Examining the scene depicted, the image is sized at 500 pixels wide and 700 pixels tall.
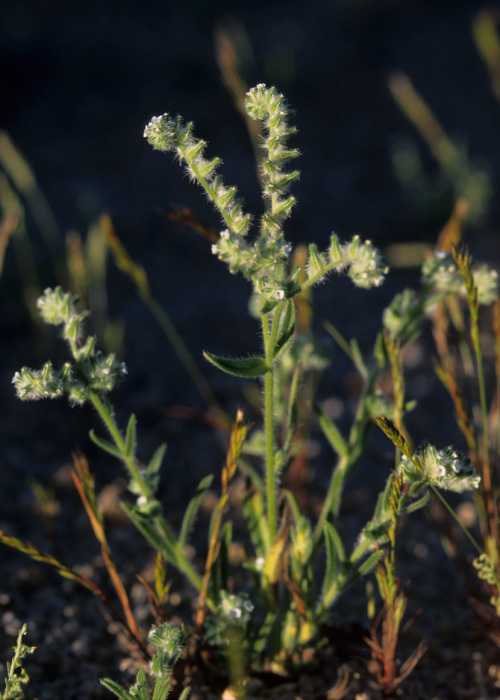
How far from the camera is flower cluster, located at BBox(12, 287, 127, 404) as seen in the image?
1364mm

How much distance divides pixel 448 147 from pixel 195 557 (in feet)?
8.66

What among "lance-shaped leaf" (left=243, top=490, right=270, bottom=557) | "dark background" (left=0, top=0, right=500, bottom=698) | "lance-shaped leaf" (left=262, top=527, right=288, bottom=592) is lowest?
"lance-shaped leaf" (left=262, top=527, right=288, bottom=592)

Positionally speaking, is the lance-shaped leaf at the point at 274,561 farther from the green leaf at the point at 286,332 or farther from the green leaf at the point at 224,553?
the green leaf at the point at 286,332

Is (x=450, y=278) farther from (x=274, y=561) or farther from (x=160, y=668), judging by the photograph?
(x=160, y=668)

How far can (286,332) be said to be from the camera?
4.55 feet

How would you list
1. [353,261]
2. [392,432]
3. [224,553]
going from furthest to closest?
1. [224,553]
2. [353,261]
3. [392,432]

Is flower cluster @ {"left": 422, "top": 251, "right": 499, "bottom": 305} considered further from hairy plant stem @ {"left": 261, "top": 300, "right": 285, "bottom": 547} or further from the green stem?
the green stem

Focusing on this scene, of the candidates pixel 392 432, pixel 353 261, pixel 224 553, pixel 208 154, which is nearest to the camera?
pixel 392 432

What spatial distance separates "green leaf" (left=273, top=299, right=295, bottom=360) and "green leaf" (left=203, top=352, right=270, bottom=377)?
34 mm

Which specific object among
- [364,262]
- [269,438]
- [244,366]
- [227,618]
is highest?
[364,262]

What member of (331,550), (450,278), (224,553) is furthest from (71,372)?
(450,278)

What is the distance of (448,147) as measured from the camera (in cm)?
366

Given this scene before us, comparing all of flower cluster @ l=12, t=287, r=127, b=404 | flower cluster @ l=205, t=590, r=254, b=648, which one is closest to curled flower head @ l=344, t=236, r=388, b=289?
flower cluster @ l=12, t=287, r=127, b=404

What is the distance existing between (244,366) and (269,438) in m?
0.18
